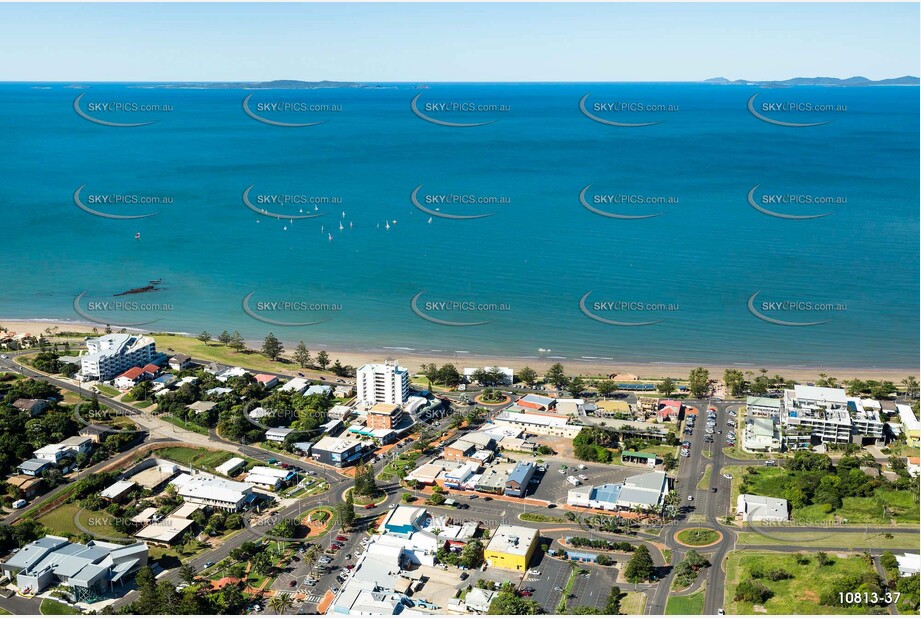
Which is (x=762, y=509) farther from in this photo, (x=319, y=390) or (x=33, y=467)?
(x=33, y=467)

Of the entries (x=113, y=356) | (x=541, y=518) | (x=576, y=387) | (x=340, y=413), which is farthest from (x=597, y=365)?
(x=113, y=356)

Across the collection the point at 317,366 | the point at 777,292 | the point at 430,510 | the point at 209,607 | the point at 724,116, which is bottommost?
the point at 209,607

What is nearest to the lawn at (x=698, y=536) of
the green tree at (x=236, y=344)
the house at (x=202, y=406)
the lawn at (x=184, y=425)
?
the lawn at (x=184, y=425)

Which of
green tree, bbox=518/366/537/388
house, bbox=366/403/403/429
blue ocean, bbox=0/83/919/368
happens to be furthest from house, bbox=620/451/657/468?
blue ocean, bbox=0/83/919/368

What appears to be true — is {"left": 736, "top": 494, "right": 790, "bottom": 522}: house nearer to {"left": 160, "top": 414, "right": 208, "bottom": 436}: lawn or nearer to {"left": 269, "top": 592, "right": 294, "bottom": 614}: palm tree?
{"left": 269, "top": 592, "right": 294, "bottom": 614}: palm tree

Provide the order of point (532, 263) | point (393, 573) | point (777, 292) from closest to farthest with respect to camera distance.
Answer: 1. point (393, 573)
2. point (777, 292)
3. point (532, 263)

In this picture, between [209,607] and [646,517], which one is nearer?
[209,607]

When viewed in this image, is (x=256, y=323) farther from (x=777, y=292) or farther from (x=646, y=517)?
(x=777, y=292)

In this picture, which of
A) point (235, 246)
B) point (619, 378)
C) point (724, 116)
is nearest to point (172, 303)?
point (235, 246)
